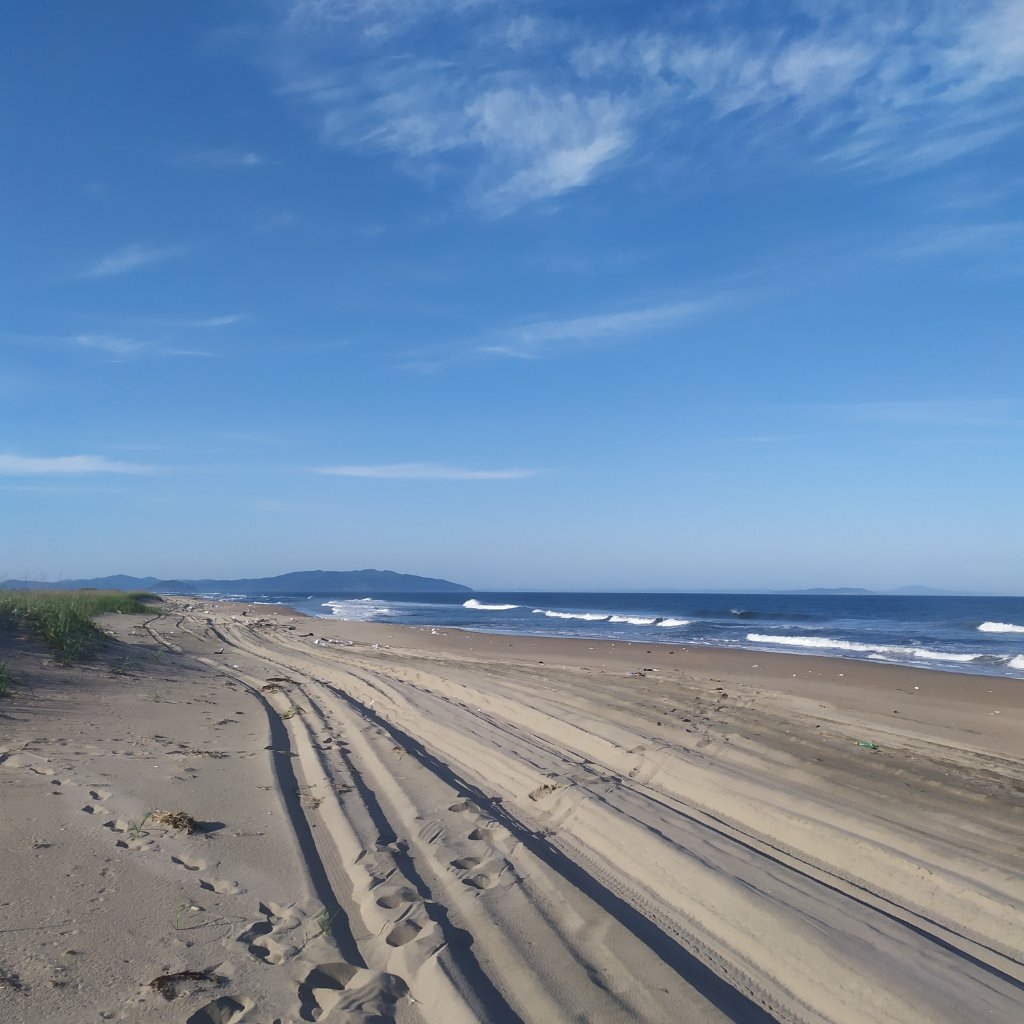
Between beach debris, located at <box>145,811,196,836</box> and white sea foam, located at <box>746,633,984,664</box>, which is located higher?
beach debris, located at <box>145,811,196,836</box>

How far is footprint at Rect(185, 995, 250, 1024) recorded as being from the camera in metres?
2.88

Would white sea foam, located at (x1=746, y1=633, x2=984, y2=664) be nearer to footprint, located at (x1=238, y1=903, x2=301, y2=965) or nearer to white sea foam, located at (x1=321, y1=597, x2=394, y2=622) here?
white sea foam, located at (x1=321, y1=597, x2=394, y2=622)

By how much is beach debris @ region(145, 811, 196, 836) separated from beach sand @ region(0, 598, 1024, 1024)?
5 centimetres

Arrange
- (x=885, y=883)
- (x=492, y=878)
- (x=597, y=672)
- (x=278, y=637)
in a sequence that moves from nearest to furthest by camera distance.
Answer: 1. (x=492, y=878)
2. (x=885, y=883)
3. (x=597, y=672)
4. (x=278, y=637)

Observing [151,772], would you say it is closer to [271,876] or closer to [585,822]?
[271,876]

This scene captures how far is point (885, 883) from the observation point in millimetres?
4695

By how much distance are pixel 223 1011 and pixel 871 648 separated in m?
27.4

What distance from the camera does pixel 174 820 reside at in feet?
16.0

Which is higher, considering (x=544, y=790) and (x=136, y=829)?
(x=136, y=829)

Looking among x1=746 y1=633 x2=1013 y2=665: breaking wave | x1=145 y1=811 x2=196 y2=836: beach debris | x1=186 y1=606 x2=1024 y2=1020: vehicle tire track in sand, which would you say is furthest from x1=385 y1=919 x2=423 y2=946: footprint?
x1=746 y1=633 x2=1013 y2=665: breaking wave

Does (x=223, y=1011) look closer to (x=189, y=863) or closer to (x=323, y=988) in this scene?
(x=323, y=988)

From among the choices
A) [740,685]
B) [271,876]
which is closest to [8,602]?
[271,876]

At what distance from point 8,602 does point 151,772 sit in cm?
1135

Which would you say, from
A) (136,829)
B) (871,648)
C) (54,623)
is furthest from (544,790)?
(871,648)
